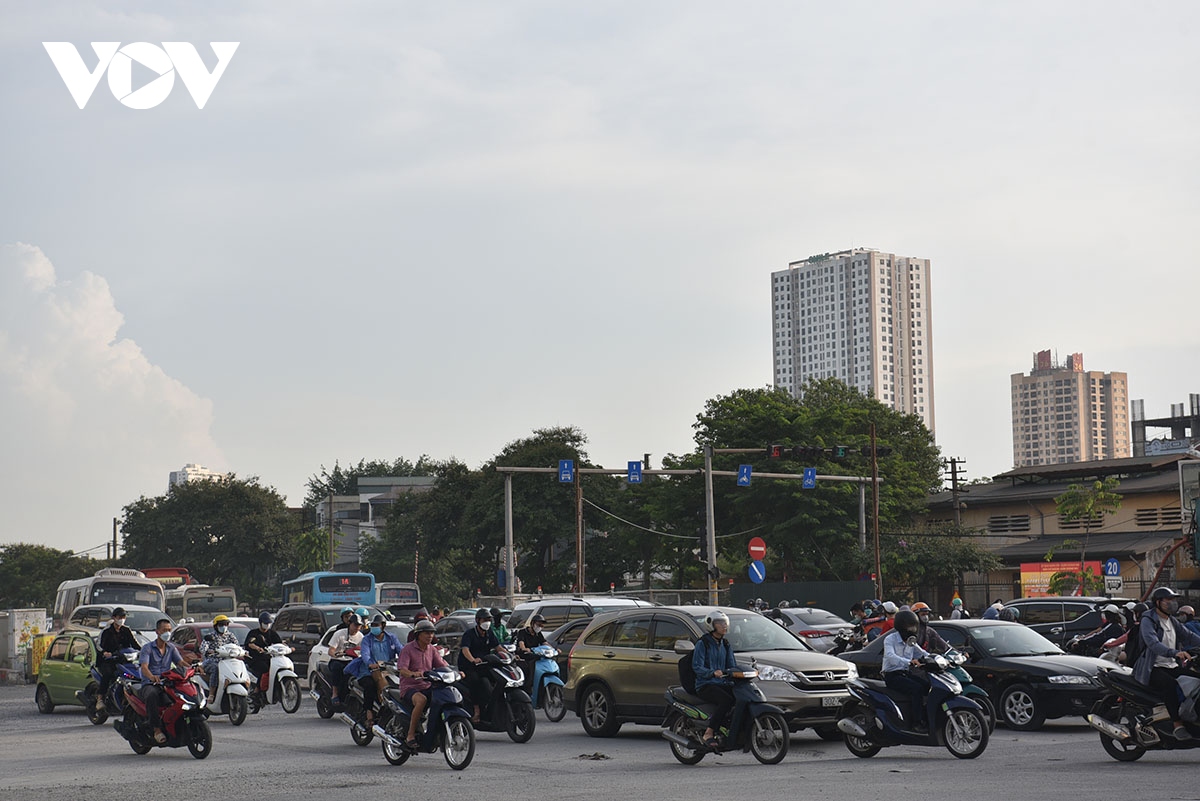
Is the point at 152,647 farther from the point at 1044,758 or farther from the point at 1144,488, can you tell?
the point at 1144,488

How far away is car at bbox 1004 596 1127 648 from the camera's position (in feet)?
83.0

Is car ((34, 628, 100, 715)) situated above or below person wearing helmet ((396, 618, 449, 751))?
below

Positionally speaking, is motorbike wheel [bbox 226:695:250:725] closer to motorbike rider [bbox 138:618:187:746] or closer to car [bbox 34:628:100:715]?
car [bbox 34:628:100:715]

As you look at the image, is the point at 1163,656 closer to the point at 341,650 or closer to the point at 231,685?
the point at 341,650

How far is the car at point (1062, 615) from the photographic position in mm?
25312

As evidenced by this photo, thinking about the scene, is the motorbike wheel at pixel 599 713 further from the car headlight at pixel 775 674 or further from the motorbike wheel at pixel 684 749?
the motorbike wheel at pixel 684 749

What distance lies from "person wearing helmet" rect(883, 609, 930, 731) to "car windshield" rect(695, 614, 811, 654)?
237 centimetres

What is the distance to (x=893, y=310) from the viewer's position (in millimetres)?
198875

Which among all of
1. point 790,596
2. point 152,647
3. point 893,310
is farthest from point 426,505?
point 893,310

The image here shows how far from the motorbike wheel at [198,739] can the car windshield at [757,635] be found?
5946mm

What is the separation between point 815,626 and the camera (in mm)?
29000

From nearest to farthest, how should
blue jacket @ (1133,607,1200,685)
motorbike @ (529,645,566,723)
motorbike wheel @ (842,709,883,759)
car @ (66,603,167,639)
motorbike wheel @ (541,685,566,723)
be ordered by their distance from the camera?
blue jacket @ (1133,607,1200,685), motorbike wheel @ (842,709,883,759), motorbike @ (529,645,566,723), motorbike wheel @ (541,685,566,723), car @ (66,603,167,639)

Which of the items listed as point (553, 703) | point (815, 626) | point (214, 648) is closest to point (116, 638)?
point (214, 648)

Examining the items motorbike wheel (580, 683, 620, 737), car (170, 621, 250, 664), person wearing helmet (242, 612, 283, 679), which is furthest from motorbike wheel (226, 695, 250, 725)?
motorbike wheel (580, 683, 620, 737)
